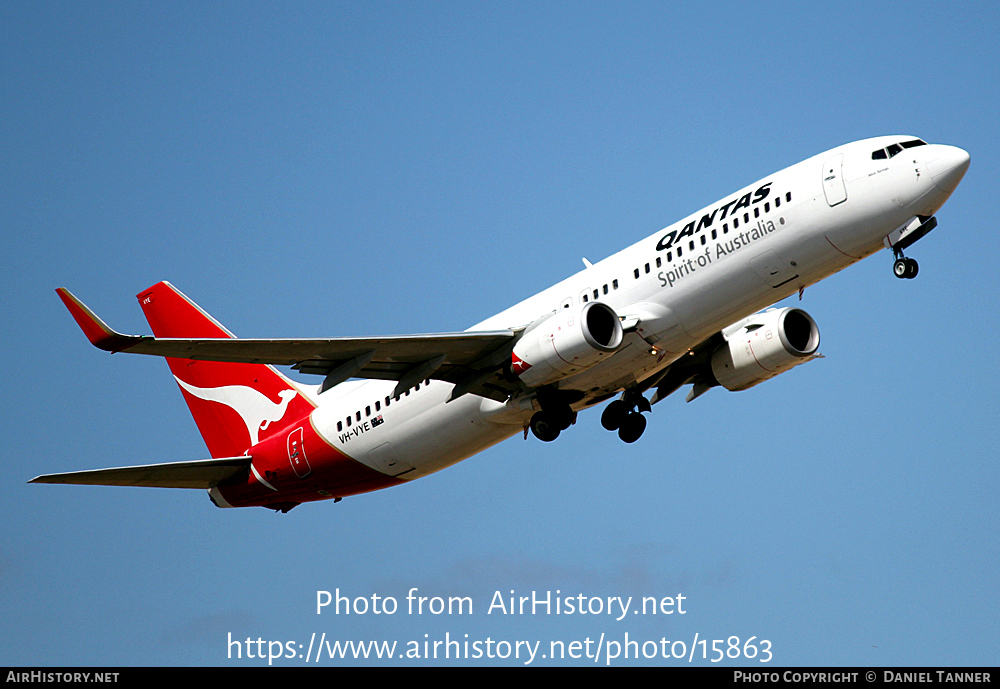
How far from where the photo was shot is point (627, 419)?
34750mm

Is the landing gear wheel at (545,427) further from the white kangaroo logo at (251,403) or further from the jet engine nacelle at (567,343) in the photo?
the white kangaroo logo at (251,403)

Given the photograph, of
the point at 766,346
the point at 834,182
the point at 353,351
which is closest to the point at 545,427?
the point at 353,351

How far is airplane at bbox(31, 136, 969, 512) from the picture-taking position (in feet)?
94.0

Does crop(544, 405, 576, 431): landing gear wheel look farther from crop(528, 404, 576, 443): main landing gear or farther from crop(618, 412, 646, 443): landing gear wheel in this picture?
crop(618, 412, 646, 443): landing gear wheel

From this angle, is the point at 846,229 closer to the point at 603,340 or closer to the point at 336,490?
the point at 603,340

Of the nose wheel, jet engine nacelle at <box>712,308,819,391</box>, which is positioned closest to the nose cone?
the nose wheel

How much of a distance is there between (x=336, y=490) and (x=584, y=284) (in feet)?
33.0

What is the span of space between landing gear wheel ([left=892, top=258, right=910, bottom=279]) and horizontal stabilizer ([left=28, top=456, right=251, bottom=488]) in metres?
19.2

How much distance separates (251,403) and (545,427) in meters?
11.5

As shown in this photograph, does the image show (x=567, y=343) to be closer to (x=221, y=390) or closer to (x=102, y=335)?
(x=102, y=335)

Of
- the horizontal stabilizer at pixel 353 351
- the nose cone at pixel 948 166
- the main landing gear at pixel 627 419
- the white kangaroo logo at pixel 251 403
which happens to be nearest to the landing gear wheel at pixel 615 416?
the main landing gear at pixel 627 419

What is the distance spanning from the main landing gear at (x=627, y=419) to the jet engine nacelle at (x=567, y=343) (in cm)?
505

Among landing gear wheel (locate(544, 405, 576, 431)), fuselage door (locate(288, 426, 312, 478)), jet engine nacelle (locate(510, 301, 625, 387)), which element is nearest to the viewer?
jet engine nacelle (locate(510, 301, 625, 387))
